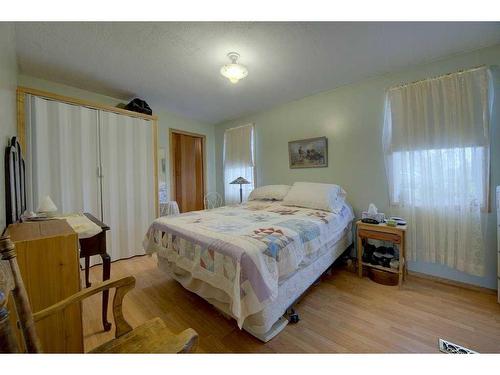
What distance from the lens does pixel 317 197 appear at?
2639 mm

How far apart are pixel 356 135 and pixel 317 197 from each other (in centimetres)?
98

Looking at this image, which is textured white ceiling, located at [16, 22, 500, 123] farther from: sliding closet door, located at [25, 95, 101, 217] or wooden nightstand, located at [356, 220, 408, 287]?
wooden nightstand, located at [356, 220, 408, 287]

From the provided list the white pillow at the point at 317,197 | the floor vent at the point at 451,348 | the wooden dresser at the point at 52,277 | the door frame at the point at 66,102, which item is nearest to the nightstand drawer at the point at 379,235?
the white pillow at the point at 317,197

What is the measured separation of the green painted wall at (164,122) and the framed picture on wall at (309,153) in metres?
1.96

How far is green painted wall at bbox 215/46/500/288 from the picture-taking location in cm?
198

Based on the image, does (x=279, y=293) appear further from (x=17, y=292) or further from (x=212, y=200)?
(x=212, y=200)

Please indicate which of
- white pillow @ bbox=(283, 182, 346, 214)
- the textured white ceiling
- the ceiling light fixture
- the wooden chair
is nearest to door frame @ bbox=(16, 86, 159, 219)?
the textured white ceiling

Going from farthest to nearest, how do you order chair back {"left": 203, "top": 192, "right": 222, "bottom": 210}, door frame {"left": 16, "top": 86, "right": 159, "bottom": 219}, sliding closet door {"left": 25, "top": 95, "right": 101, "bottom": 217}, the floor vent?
chair back {"left": 203, "top": 192, "right": 222, "bottom": 210} < sliding closet door {"left": 25, "top": 95, "right": 101, "bottom": 217} < door frame {"left": 16, "top": 86, "right": 159, "bottom": 219} < the floor vent

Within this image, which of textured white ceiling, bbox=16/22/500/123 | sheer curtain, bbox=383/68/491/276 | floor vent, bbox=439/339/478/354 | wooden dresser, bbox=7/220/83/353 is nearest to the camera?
wooden dresser, bbox=7/220/83/353

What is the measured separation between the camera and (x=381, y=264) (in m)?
2.30

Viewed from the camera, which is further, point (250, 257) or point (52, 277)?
point (250, 257)

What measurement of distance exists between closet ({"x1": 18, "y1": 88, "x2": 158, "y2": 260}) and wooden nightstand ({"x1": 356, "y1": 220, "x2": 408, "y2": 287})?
2.83 m

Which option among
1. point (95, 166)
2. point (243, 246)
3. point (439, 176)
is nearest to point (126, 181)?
point (95, 166)
